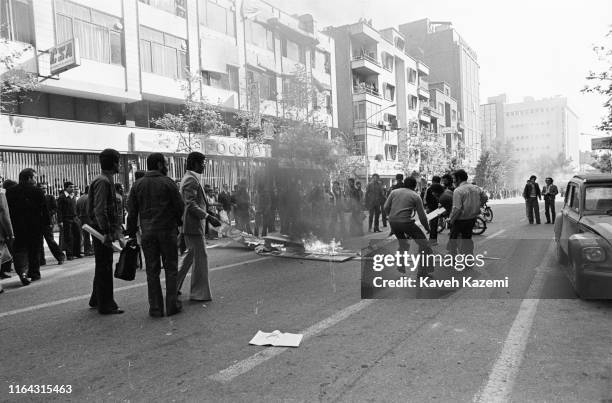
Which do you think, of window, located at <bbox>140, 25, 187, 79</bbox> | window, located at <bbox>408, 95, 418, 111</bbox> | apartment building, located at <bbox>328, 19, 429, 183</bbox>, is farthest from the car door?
window, located at <bbox>408, 95, 418, 111</bbox>

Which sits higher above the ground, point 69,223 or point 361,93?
point 361,93

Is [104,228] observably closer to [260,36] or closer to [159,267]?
[159,267]

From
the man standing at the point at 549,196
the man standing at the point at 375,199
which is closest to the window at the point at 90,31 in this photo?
the man standing at the point at 375,199

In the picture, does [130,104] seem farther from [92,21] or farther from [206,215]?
[206,215]

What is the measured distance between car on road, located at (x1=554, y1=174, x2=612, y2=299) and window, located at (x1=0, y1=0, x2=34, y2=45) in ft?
55.6

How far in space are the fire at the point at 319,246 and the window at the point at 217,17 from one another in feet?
23.9

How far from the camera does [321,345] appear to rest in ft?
13.3

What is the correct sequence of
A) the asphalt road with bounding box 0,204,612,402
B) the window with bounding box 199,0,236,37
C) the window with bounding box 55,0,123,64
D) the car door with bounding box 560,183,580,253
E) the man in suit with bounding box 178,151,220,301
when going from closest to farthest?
the asphalt road with bounding box 0,204,612,402, the man in suit with bounding box 178,151,220,301, the car door with bounding box 560,183,580,253, the window with bounding box 199,0,236,37, the window with bounding box 55,0,123,64

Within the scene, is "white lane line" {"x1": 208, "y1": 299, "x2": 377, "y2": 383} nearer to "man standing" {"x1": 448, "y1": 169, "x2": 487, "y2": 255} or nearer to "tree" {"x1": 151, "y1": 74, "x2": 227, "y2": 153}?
"man standing" {"x1": 448, "y1": 169, "x2": 487, "y2": 255}

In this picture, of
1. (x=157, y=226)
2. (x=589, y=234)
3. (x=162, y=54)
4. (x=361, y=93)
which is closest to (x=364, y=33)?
(x=361, y=93)

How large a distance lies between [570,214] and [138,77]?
58.1ft

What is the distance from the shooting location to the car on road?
5.03 meters

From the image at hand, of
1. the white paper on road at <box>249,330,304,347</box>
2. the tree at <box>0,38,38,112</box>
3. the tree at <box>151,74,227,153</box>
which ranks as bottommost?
the white paper on road at <box>249,330,304,347</box>

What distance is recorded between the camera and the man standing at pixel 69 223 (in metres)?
10.5
